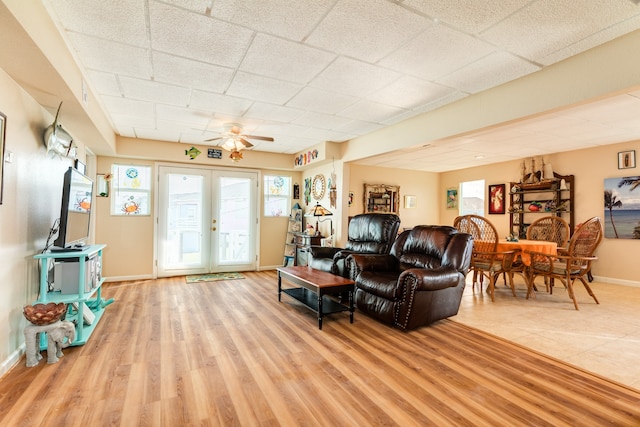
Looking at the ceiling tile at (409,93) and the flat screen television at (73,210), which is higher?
the ceiling tile at (409,93)

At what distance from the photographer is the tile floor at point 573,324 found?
8.30ft

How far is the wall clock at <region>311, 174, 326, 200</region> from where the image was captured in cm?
607

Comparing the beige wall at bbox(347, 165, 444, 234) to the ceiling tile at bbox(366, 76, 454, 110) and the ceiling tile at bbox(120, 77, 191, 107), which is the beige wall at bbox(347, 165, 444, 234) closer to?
the ceiling tile at bbox(366, 76, 454, 110)

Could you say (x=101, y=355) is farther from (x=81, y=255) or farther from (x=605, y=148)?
(x=605, y=148)

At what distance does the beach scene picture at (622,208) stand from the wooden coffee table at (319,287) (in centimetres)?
508

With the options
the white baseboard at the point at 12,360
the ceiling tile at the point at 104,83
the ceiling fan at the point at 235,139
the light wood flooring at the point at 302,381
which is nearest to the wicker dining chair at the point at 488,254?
the light wood flooring at the point at 302,381

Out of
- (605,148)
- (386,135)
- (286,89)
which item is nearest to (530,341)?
(386,135)

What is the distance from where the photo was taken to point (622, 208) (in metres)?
5.29

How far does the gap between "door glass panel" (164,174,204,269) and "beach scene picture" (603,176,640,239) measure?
7.32 m

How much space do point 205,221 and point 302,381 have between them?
4564 millimetres

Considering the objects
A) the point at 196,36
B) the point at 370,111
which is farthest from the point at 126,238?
the point at 370,111

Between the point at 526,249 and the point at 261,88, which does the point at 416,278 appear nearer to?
the point at 526,249

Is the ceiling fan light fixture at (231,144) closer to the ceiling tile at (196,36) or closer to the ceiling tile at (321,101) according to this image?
the ceiling tile at (321,101)

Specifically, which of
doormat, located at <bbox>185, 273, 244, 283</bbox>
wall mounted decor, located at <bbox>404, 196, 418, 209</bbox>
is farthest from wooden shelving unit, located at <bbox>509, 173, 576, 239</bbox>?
doormat, located at <bbox>185, 273, 244, 283</bbox>
